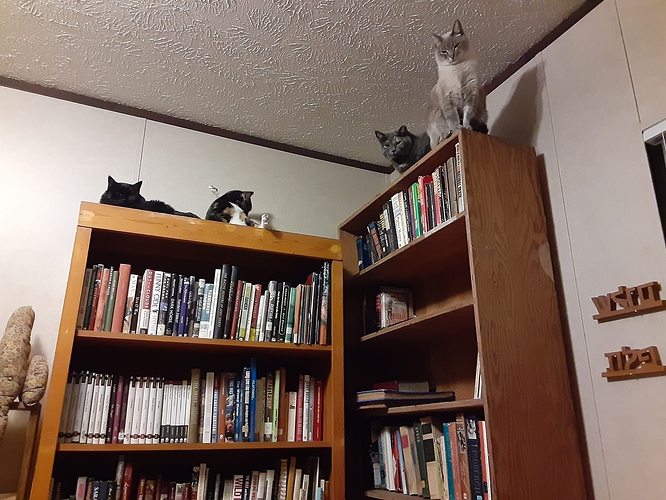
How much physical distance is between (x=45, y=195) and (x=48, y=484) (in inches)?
38.3

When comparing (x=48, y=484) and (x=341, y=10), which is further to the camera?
(x=341, y=10)

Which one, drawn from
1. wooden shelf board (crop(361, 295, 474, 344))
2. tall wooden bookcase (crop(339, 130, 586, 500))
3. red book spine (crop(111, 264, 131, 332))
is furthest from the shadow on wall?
red book spine (crop(111, 264, 131, 332))

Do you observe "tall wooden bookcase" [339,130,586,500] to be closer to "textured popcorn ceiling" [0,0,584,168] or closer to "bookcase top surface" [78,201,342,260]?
"bookcase top surface" [78,201,342,260]

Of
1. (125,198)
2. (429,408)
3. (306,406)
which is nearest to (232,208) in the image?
(125,198)

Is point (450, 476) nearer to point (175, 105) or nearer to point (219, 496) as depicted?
point (219, 496)

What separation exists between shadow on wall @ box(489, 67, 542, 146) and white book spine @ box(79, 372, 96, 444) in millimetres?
1537

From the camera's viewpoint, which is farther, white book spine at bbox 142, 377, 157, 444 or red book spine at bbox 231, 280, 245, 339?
red book spine at bbox 231, 280, 245, 339

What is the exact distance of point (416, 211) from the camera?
1.64 m

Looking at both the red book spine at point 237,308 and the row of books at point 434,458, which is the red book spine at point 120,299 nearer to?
the red book spine at point 237,308

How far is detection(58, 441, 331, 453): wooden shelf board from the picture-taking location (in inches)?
53.5

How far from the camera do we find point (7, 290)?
1.63 m

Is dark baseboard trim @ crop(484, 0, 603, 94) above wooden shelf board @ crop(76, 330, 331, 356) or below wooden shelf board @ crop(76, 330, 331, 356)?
above

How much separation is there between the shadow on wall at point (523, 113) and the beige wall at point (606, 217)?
2 cm

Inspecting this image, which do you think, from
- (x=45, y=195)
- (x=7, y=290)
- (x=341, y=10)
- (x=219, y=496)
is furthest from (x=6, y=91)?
(x=219, y=496)
